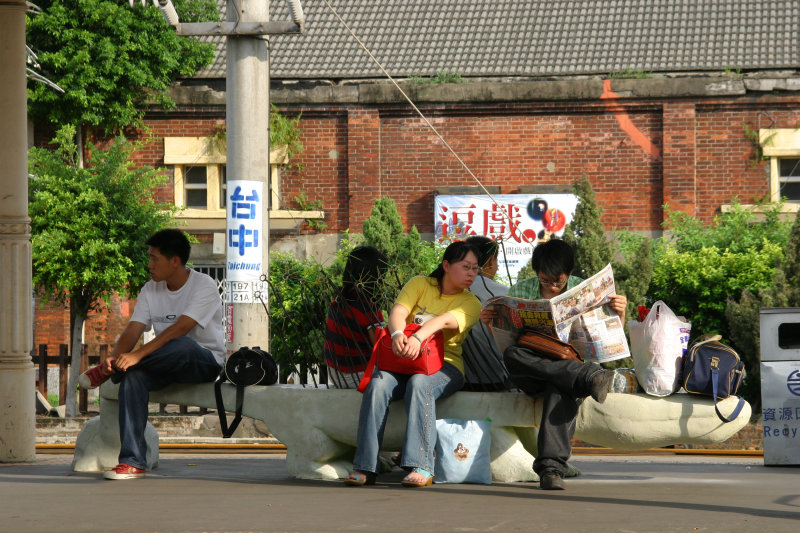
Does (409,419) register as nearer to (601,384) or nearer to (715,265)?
(601,384)

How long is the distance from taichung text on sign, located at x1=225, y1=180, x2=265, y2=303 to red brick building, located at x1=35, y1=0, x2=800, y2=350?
11016 millimetres

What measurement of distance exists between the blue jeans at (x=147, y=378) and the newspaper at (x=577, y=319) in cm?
204

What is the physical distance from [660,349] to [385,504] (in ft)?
6.50

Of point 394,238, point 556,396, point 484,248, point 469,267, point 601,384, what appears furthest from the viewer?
point 394,238

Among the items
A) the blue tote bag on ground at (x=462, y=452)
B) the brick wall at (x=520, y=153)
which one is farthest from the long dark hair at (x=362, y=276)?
the brick wall at (x=520, y=153)

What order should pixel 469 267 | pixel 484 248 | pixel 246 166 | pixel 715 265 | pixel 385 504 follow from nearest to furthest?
pixel 385 504, pixel 469 267, pixel 484 248, pixel 246 166, pixel 715 265

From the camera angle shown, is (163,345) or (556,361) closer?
(556,361)

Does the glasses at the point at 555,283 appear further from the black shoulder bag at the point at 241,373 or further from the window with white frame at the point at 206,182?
the window with white frame at the point at 206,182

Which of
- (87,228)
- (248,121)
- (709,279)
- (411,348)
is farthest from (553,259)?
(709,279)

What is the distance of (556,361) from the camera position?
6578 mm

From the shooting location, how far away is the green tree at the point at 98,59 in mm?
22344

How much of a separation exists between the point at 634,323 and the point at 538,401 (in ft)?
2.52

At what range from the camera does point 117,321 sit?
23625mm

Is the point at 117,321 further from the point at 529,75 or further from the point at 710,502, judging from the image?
the point at 710,502
